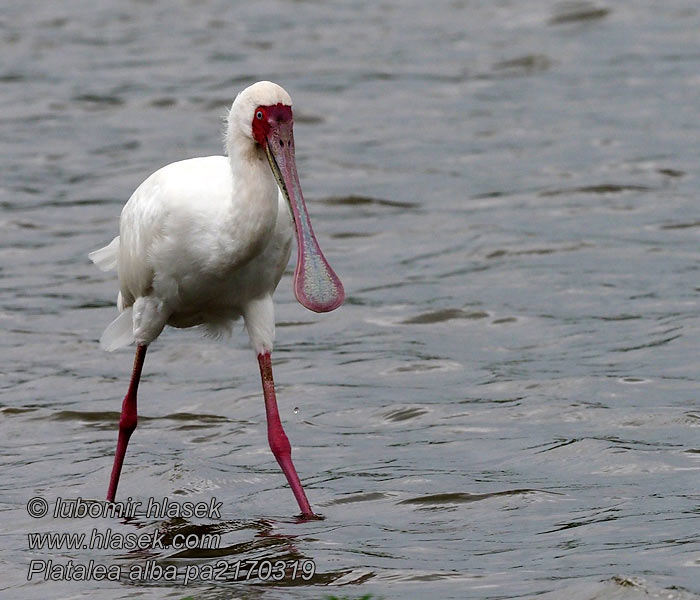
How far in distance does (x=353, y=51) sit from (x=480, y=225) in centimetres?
842

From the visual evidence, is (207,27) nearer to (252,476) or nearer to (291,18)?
(291,18)

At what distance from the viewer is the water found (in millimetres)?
7910

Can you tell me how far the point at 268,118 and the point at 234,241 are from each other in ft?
2.18

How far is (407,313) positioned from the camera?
511 inches

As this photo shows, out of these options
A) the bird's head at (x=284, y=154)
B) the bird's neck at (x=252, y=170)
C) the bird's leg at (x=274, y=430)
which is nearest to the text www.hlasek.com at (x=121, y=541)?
the bird's leg at (x=274, y=430)

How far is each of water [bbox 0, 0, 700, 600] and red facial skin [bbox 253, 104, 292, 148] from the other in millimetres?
2082

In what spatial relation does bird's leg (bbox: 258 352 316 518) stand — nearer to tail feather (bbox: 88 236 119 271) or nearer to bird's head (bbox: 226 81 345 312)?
bird's head (bbox: 226 81 345 312)

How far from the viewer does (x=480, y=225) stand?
1543 cm

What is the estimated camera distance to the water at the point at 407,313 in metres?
7.91

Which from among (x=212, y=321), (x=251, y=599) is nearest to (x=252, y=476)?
(x=212, y=321)

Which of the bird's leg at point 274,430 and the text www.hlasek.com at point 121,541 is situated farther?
the bird's leg at point 274,430

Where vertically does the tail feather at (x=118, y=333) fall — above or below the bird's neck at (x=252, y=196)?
below

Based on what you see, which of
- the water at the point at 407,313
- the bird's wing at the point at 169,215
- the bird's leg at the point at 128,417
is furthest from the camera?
the bird's leg at the point at 128,417

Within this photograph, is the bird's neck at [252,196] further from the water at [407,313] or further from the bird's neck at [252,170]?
the water at [407,313]
